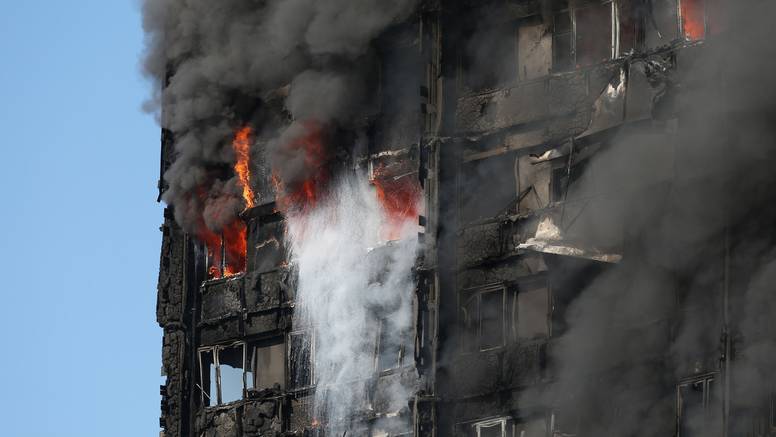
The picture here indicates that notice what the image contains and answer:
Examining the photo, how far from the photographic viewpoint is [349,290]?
45.4 metres

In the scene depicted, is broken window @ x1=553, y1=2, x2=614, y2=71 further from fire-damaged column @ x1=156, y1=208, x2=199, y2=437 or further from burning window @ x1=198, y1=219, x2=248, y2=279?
fire-damaged column @ x1=156, y1=208, x2=199, y2=437

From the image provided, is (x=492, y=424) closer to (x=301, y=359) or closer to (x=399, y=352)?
(x=399, y=352)

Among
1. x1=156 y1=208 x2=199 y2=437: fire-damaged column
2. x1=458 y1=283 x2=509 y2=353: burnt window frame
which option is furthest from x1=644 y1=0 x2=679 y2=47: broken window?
x1=156 y1=208 x2=199 y2=437: fire-damaged column

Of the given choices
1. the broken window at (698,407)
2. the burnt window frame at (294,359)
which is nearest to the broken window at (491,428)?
the broken window at (698,407)

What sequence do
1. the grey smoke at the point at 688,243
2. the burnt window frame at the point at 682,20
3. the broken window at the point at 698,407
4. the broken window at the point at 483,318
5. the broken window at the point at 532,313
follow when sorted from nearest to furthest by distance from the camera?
the broken window at the point at 698,407 < the grey smoke at the point at 688,243 < the burnt window frame at the point at 682,20 < the broken window at the point at 532,313 < the broken window at the point at 483,318

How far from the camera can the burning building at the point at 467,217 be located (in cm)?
3872

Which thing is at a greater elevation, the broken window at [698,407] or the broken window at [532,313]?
the broken window at [532,313]

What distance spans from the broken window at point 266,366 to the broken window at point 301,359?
1.14 feet

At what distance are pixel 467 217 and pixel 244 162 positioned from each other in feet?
23.6

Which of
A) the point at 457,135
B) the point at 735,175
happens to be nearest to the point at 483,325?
the point at 457,135

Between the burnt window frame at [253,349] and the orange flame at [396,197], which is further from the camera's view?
the burnt window frame at [253,349]

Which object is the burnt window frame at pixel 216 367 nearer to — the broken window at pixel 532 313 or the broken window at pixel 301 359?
the broken window at pixel 301 359

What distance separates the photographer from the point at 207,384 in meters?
47.8

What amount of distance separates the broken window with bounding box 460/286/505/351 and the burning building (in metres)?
0.05
